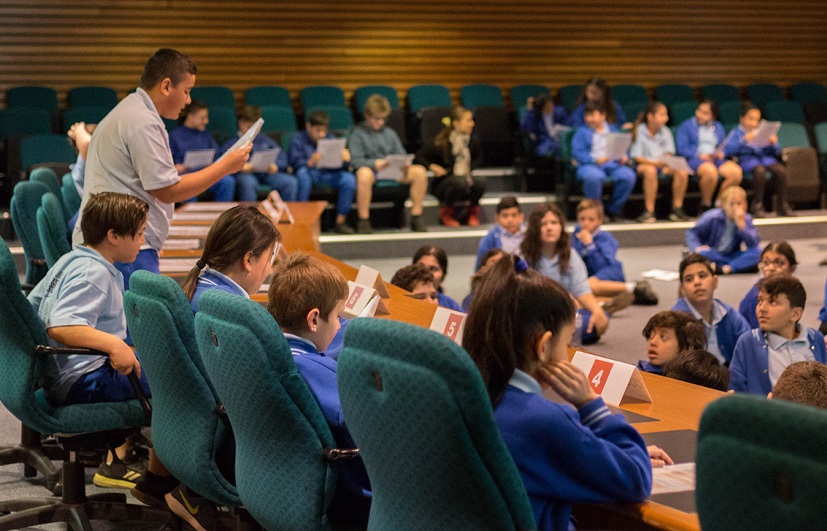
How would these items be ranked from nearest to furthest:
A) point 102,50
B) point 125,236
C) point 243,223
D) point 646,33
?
point 243,223 → point 125,236 → point 102,50 → point 646,33

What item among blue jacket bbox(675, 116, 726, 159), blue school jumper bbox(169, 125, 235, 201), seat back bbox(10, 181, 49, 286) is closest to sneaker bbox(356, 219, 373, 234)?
blue school jumper bbox(169, 125, 235, 201)

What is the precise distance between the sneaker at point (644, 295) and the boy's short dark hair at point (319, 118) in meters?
3.17

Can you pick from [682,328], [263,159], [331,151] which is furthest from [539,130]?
[682,328]

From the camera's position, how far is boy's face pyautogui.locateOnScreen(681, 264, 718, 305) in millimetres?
4438

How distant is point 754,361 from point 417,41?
7260mm

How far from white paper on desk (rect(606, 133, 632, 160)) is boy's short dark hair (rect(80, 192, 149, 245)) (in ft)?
21.1

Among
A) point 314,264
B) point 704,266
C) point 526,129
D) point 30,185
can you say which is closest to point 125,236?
point 314,264

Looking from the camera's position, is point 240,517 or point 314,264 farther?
point 240,517

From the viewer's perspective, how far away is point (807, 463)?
1250 millimetres

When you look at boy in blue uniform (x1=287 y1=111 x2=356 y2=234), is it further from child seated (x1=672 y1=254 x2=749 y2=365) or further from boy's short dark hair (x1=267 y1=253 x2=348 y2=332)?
boy's short dark hair (x1=267 y1=253 x2=348 y2=332)

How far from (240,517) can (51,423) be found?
0.66 m

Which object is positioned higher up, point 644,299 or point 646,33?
point 646,33

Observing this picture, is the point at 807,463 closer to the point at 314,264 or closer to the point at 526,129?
the point at 314,264

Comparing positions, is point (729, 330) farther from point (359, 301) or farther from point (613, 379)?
point (613, 379)
